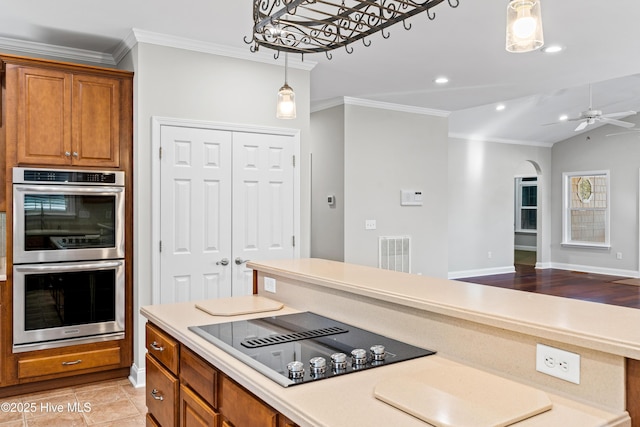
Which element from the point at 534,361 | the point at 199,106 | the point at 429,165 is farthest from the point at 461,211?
the point at 534,361

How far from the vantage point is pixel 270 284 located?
2.66 metres

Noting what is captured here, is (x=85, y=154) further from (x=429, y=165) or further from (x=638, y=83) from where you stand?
(x=638, y=83)

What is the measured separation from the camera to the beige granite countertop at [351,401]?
1.14 m

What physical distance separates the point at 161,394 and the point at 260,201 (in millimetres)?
2170

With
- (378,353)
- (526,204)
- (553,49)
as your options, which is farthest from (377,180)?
(526,204)

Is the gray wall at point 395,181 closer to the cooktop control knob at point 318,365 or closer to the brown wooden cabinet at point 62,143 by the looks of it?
the brown wooden cabinet at point 62,143

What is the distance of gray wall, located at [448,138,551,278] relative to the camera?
8953mm

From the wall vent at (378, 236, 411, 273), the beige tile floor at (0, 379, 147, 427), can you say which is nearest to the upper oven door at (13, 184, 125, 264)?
the beige tile floor at (0, 379, 147, 427)

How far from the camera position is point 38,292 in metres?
3.44

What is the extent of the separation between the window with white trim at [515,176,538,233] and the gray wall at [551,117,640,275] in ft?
6.82

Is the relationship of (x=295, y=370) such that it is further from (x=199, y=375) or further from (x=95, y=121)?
(x=95, y=121)

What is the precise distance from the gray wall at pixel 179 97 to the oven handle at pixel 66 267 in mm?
196

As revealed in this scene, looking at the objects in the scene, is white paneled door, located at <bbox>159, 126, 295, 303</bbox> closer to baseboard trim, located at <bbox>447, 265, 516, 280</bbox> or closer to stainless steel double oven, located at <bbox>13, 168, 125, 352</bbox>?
stainless steel double oven, located at <bbox>13, 168, 125, 352</bbox>

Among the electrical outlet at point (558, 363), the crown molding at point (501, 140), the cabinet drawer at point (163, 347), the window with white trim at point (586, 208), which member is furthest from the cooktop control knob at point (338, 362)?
the window with white trim at point (586, 208)
